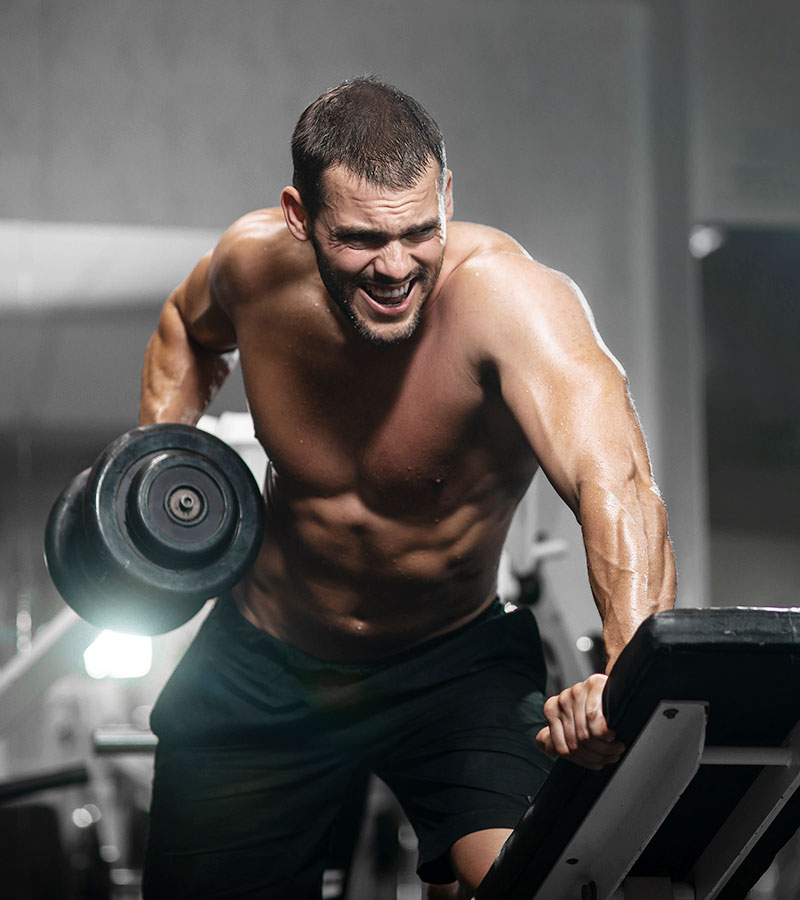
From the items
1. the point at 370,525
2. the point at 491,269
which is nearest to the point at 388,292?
the point at 491,269

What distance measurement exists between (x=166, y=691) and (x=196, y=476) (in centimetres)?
41

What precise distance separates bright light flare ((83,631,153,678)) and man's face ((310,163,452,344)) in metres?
2.66

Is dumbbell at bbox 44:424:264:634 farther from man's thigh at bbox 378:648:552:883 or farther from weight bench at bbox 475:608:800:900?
weight bench at bbox 475:608:800:900

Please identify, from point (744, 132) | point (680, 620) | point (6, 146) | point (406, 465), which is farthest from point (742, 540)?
point (680, 620)

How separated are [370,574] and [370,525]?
0.27ft

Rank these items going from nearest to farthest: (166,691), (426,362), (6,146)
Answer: (426,362) < (166,691) < (6,146)

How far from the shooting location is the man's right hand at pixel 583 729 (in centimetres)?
95

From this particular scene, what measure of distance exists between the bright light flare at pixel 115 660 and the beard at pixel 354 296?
263 centimetres

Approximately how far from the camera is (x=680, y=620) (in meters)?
0.86

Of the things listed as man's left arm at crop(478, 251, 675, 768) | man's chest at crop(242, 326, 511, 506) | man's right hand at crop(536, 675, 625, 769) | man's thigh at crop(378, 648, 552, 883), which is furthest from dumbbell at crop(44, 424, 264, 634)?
man's right hand at crop(536, 675, 625, 769)

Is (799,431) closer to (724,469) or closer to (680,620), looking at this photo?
(724,469)

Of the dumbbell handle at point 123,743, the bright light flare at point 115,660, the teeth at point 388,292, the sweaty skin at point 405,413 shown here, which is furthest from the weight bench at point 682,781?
the bright light flare at point 115,660

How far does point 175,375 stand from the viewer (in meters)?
2.07

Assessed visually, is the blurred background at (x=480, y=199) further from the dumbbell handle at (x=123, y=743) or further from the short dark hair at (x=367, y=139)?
the short dark hair at (x=367, y=139)
